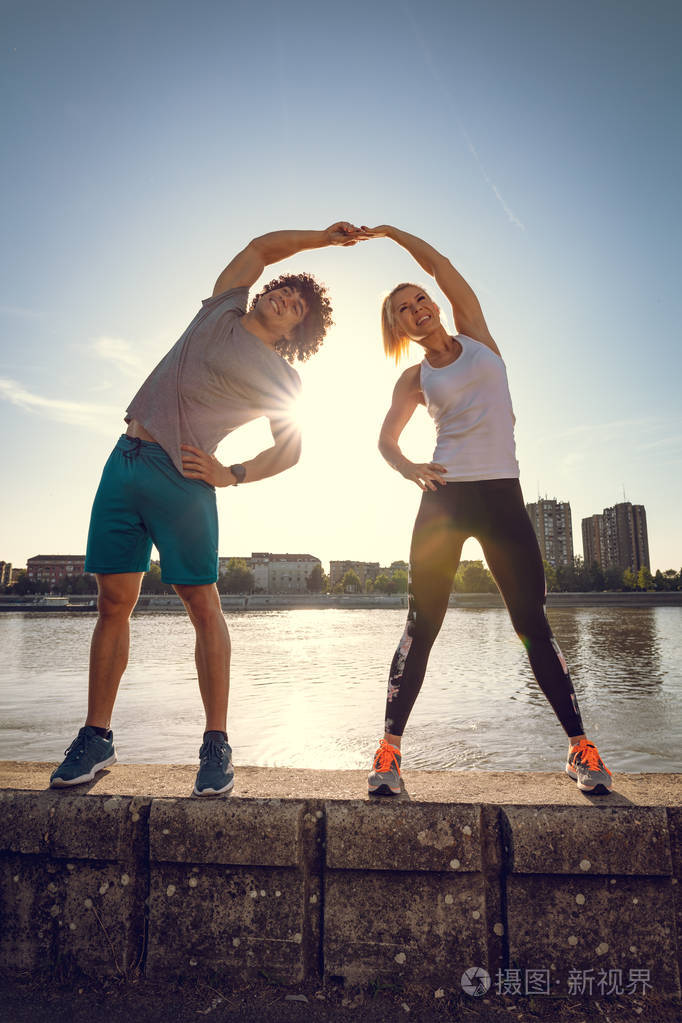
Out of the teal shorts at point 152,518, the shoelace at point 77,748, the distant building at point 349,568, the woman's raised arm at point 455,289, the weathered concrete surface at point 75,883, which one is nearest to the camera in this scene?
the weathered concrete surface at point 75,883

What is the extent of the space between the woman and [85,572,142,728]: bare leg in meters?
1.10

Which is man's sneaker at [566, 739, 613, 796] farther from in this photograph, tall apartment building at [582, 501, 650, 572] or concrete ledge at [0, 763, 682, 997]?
tall apartment building at [582, 501, 650, 572]

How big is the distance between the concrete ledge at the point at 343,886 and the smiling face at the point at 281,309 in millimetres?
1834

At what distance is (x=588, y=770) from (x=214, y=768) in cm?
124

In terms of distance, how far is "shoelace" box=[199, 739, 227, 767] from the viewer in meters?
2.08

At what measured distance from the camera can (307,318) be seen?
111 inches

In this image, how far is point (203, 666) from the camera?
2.38 m

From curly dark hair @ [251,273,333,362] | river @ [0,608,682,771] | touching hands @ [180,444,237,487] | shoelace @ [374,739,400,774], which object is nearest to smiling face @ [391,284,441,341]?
curly dark hair @ [251,273,333,362]

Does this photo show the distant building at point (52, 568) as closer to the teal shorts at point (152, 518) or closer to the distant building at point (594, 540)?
the distant building at point (594, 540)

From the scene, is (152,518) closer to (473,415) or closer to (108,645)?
(108,645)

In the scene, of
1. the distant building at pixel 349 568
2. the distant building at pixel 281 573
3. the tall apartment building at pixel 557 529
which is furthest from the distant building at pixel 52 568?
the tall apartment building at pixel 557 529

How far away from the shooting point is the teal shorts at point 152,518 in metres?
2.35

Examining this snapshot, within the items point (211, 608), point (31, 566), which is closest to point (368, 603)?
point (31, 566)

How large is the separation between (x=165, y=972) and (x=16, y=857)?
0.56 meters
